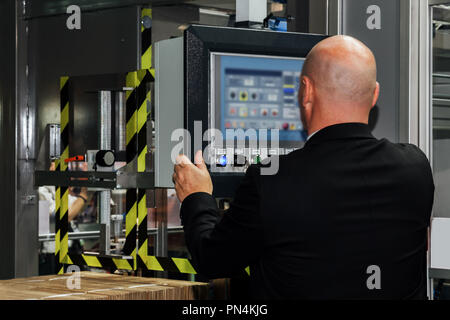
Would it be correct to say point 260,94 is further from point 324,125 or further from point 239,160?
point 324,125

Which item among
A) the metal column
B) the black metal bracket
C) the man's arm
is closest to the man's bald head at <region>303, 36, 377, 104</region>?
the man's arm

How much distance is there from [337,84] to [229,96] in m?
0.80

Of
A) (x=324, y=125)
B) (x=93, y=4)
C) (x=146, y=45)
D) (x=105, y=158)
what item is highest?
(x=93, y=4)

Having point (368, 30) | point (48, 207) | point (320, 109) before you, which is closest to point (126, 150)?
point (368, 30)

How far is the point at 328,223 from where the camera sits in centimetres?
191

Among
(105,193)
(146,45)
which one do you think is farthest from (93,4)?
(105,193)

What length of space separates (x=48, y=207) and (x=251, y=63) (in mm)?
3565

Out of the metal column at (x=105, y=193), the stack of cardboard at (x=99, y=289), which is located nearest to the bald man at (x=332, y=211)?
the stack of cardboard at (x=99, y=289)

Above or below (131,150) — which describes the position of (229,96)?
above

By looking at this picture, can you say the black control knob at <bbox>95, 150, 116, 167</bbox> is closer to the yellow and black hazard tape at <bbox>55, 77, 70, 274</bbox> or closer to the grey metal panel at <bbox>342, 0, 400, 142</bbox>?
the yellow and black hazard tape at <bbox>55, 77, 70, 274</bbox>
